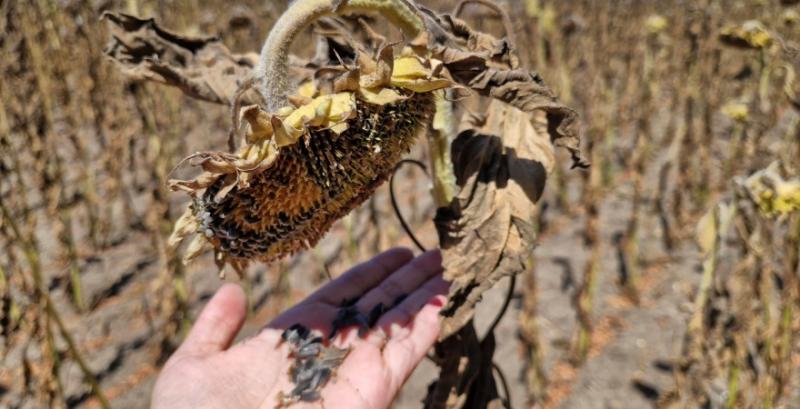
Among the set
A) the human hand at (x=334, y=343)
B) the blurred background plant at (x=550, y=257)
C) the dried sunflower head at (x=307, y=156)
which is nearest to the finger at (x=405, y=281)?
the human hand at (x=334, y=343)

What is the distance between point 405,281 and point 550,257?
7.71 ft

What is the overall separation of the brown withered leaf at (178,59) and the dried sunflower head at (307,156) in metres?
0.25

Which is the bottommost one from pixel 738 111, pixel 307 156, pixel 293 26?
pixel 738 111

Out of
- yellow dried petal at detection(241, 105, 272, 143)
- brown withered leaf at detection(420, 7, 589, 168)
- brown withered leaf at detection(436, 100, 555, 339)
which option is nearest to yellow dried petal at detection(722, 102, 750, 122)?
brown withered leaf at detection(436, 100, 555, 339)

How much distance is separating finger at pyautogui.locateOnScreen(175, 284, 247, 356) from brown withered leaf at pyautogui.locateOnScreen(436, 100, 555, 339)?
72 centimetres

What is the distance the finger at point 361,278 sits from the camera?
170cm

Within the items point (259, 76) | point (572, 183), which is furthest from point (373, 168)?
point (572, 183)

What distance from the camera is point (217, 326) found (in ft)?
5.18

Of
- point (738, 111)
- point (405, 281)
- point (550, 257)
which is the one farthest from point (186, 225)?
point (550, 257)

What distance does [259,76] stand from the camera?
1.01m

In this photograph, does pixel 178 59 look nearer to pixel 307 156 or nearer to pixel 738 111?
pixel 307 156

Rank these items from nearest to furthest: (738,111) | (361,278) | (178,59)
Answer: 1. (178,59)
2. (361,278)
3. (738,111)

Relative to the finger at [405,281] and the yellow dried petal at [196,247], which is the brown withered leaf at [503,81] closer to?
the yellow dried petal at [196,247]

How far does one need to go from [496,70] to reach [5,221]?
155 centimetres
